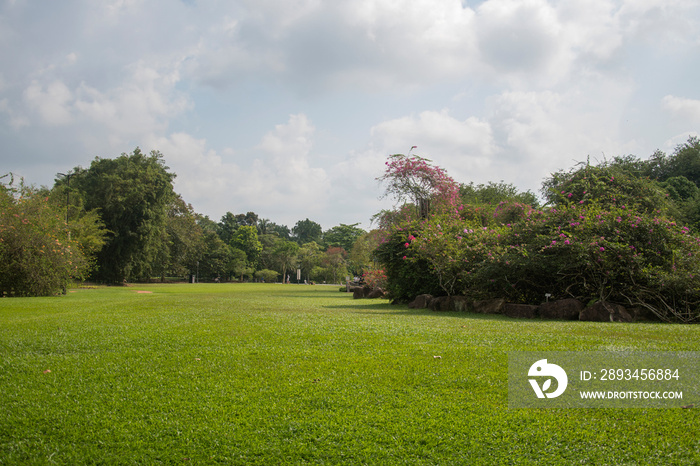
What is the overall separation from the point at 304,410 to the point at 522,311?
8902 mm

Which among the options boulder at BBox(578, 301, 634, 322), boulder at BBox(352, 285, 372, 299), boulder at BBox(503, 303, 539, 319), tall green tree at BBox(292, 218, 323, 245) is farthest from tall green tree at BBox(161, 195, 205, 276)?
tall green tree at BBox(292, 218, 323, 245)

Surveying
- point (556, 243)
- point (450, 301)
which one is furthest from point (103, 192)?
point (556, 243)

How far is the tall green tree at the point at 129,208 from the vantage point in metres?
41.3

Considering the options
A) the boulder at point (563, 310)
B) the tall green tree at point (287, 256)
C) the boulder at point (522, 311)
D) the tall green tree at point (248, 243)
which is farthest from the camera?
the tall green tree at point (248, 243)

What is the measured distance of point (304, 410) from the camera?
3785 mm

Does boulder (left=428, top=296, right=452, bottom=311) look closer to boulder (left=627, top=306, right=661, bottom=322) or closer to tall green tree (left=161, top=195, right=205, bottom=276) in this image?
boulder (left=627, top=306, right=661, bottom=322)

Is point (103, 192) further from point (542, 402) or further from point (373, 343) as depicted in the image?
point (542, 402)

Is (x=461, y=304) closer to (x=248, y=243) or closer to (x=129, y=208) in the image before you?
(x=129, y=208)

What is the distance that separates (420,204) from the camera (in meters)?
24.3

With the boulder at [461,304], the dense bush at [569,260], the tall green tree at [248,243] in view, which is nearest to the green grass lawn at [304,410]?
the dense bush at [569,260]

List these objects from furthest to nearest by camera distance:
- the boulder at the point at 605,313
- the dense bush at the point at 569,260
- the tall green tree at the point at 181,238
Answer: the tall green tree at the point at 181,238
the dense bush at the point at 569,260
the boulder at the point at 605,313

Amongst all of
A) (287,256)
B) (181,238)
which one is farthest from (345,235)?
(181,238)

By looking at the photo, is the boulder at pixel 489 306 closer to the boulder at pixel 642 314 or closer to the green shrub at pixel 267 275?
the boulder at pixel 642 314

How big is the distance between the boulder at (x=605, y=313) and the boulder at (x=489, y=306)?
2.08m
